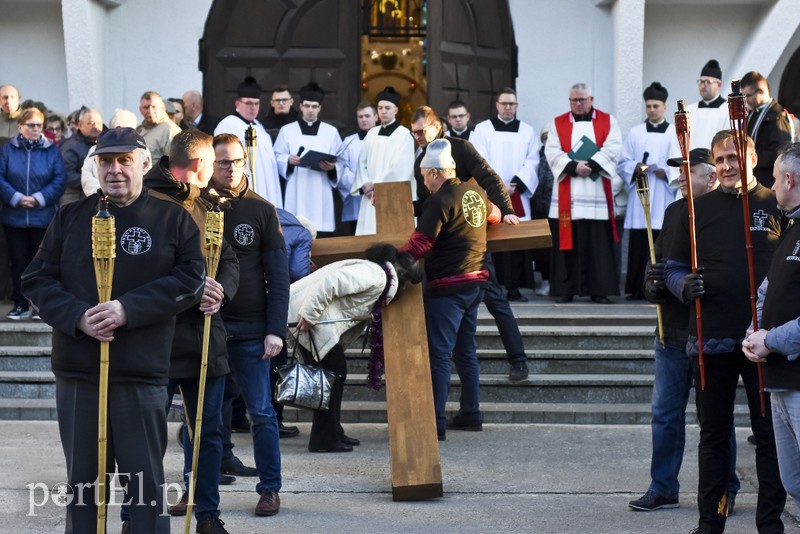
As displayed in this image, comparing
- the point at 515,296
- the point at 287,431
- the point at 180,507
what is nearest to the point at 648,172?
the point at 515,296

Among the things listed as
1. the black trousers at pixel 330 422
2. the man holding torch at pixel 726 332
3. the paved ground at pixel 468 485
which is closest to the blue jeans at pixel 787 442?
the man holding torch at pixel 726 332

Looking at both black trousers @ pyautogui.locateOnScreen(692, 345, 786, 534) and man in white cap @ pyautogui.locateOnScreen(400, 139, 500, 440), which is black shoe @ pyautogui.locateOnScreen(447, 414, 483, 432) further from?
black trousers @ pyautogui.locateOnScreen(692, 345, 786, 534)

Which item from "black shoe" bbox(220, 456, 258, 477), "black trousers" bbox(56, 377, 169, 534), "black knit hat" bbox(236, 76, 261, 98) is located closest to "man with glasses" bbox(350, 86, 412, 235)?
"black knit hat" bbox(236, 76, 261, 98)

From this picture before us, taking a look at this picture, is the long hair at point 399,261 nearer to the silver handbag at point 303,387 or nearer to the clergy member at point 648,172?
the silver handbag at point 303,387

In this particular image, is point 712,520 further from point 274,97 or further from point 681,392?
point 274,97

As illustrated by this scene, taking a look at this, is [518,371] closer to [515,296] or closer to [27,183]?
[515,296]

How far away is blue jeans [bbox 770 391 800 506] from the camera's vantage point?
528 cm

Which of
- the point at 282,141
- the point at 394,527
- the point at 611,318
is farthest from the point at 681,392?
the point at 282,141

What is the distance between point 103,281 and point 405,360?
9.05ft

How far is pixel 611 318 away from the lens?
10.8 m

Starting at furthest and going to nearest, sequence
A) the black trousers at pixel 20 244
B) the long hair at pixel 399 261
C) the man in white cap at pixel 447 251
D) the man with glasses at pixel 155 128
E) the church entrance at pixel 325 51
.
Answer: the church entrance at pixel 325 51, the black trousers at pixel 20 244, the man with glasses at pixel 155 128, the man in white cap at pixel 447 251, the long hair at pixel 399 261

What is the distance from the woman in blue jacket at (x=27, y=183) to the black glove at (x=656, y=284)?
6166 millimetres

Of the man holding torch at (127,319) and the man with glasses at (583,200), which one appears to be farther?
the man with glasses at (583,200)

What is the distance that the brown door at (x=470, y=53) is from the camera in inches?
513
